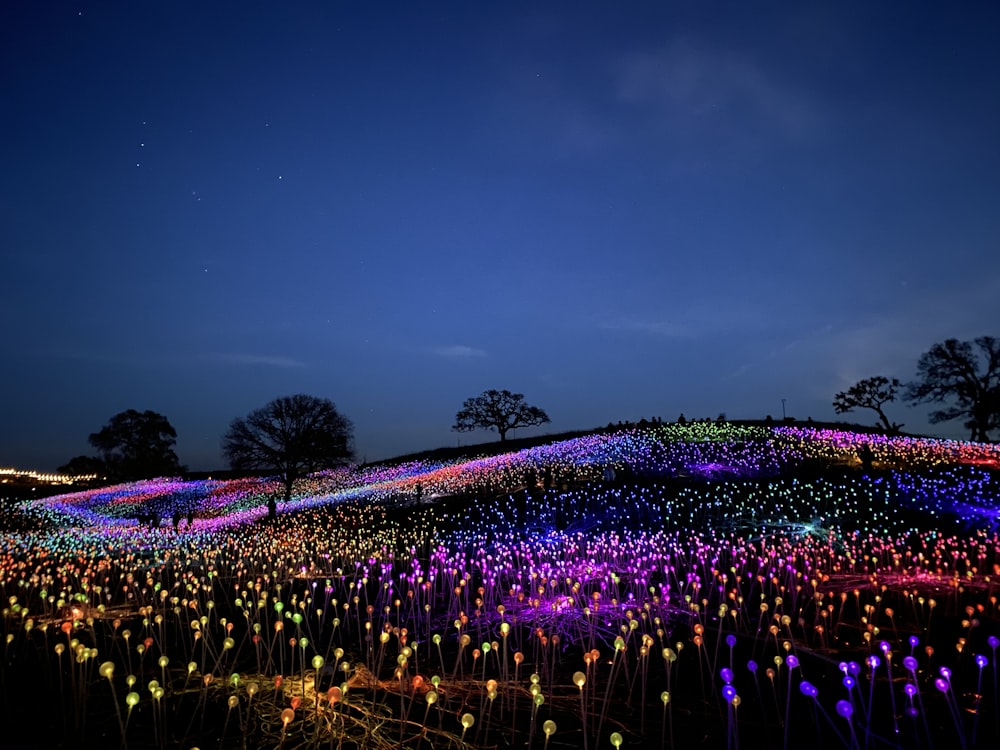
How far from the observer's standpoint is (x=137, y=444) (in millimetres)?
56531

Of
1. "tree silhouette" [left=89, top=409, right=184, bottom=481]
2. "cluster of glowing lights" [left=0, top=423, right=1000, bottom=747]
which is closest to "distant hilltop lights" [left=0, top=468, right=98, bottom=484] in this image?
"tree silhouette" [left=89, top=409, right=184, bottom=481]

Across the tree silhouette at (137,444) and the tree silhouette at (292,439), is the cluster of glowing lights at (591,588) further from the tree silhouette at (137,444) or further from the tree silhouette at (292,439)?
the tree silhouette at (137,444)

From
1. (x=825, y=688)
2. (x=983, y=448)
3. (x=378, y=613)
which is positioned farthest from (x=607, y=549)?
(x=983, y=448)

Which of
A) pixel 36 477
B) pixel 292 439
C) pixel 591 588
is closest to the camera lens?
pixel 591 588

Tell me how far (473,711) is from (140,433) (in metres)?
63.0

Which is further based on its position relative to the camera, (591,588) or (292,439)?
(292,439)

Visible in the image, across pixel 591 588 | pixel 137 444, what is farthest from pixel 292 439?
pixel 137 444

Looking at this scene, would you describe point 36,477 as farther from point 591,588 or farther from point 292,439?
point 591,588

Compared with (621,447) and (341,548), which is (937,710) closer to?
(341,548)

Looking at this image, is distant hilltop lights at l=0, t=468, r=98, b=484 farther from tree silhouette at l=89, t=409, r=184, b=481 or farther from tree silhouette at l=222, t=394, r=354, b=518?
tree silhouette at l=222, t=394, r=354, b=518

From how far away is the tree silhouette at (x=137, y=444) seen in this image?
2138 inches

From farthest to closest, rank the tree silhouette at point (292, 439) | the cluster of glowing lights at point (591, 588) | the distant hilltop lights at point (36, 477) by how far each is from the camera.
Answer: the distant hilltop lights at point (36, 477) → the tree silhouette at point (292, 439) → the cluster of glowing lights at point (591, 588)

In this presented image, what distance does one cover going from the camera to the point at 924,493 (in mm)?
15453

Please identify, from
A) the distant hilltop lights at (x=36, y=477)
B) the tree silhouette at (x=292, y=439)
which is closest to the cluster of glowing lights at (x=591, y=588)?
the tree silhouette at (x=292, y=439)
